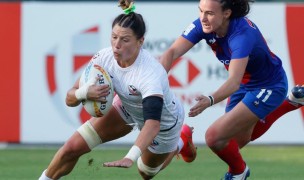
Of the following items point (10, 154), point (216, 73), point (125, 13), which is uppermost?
point (125, 13)

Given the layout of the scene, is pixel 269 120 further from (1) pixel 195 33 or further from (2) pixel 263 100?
(1) pixel 195 33

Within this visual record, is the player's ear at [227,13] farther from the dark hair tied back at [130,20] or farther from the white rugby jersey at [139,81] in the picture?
the dark hair tied back at [130,20]

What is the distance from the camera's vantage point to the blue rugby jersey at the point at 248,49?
27.5ft

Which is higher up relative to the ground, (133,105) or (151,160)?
(133,105)

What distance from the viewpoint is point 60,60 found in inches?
538

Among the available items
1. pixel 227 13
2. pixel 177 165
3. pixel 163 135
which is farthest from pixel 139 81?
pixel 177 165

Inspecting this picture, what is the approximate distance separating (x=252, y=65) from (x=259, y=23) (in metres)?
5.10

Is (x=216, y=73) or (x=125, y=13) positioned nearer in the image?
(x=125, y=13)

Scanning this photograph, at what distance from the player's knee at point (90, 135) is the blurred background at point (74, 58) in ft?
17.8

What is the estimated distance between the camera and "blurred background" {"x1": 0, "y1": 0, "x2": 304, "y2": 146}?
13.6 meters

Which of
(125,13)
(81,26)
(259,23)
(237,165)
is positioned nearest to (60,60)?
(81,26)

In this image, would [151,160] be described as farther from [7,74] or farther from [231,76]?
[7,74]

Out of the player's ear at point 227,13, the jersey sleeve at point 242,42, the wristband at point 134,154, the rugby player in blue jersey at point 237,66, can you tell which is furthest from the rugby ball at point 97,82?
the player's ear at point 227,13

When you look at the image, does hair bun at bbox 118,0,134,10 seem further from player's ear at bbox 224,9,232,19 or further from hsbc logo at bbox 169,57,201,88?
hsbc logo at bbox 169,57,201,88
